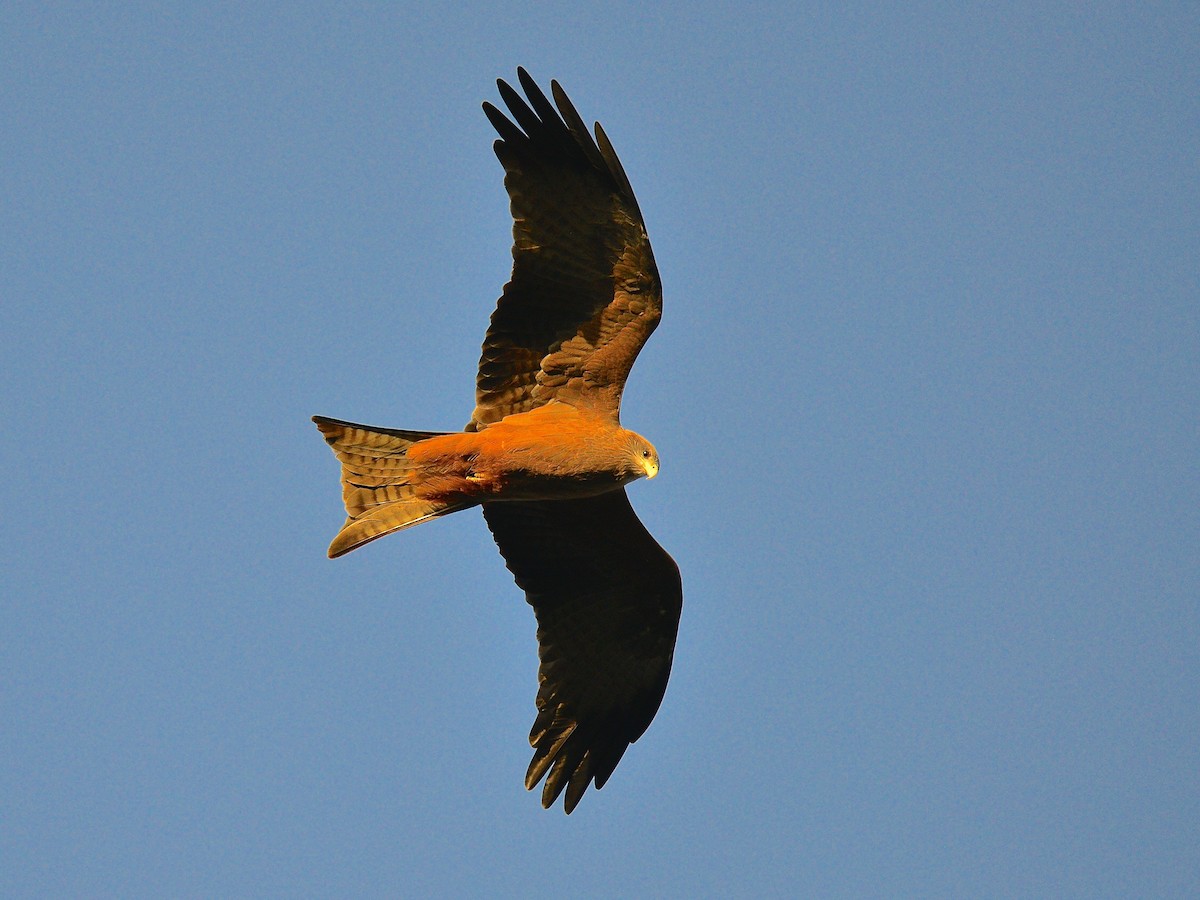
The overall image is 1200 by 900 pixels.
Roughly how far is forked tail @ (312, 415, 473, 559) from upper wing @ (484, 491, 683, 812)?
1009 millimetres

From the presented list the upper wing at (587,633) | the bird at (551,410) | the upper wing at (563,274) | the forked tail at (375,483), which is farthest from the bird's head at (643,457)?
the forked tail at (375,483)

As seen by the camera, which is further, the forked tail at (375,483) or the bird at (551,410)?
the forked tail at (375,483)

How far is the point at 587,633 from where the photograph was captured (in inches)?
470

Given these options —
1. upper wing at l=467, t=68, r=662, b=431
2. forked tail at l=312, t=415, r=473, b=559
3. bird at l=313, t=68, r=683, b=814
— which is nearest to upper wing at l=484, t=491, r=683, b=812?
bird at l=313, t=68, r=683, b=814

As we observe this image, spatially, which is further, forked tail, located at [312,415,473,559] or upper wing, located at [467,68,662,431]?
forked tail, located at [312,415,473,559]

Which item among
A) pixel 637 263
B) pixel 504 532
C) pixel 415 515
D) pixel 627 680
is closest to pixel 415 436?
pixel 415 515

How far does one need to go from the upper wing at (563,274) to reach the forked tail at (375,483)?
59 centimetres

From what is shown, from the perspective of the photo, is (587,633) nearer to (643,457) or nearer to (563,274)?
(643,457)

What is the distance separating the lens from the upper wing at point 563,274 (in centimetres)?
1040

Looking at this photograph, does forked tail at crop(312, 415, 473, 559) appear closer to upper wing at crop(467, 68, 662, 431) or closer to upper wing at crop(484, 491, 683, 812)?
upper wing at crop(467, 68, 662, 431)

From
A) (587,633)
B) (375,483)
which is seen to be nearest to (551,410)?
(375,483)

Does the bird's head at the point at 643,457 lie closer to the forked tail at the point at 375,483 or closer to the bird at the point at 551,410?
the bird at the point at 551,410

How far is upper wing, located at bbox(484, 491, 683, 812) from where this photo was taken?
1167 cm

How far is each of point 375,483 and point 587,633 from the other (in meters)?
2.21
